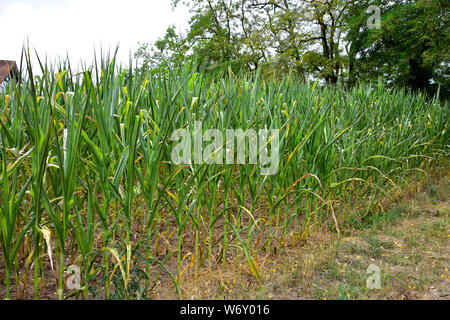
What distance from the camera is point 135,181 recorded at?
1.42 m

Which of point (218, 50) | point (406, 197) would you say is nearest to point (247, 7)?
point (218, 50)

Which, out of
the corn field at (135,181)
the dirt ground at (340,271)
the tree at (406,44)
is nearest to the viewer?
the corn field at (135,181)

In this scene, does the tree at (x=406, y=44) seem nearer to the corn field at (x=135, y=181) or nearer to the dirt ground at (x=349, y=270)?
the corn field at (x=135, y=181)

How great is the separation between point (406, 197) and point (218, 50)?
1050 cm

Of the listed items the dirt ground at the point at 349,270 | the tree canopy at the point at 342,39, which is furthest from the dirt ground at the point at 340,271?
the tree canopy at the point at 342,39

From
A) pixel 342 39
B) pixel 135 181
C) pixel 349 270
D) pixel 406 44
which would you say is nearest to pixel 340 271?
pixel 349 270

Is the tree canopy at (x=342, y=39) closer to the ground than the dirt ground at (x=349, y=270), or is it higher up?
higher up

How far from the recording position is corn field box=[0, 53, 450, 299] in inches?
43.9

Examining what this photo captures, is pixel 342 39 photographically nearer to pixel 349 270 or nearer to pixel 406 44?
pixel 406 44

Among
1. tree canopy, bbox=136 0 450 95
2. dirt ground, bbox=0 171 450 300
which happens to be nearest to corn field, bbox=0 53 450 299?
dirt ground, bbox=0 171 450 300

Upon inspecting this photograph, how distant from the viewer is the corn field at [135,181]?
3.66ft

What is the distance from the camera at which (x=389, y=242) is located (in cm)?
231

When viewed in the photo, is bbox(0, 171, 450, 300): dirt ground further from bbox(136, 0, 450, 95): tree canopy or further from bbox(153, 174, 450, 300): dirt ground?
bbox(136, 0, 450, 95): tree canopy
